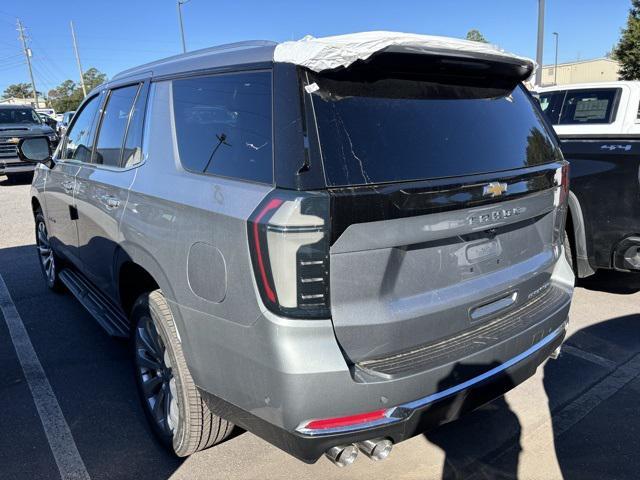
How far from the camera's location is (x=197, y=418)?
2.46 meters

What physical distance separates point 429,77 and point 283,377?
1382mm

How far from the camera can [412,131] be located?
2.16 metres

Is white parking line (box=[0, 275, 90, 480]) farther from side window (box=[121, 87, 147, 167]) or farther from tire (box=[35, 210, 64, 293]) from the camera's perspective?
side window (box=[121, 87, 147, 167])

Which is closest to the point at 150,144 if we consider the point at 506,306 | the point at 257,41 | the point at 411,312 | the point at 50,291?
the point at 257,41

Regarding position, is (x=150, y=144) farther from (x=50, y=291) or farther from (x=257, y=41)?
(x=50, y=291)

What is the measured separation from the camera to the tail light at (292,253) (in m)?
1.80

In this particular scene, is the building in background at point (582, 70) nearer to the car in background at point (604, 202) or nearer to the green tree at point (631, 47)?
the green tree at point (631, 47)

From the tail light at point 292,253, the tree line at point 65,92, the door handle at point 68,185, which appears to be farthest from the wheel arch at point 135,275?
the tree line at point 65,92

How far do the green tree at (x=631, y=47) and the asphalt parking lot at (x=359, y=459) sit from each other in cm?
2232

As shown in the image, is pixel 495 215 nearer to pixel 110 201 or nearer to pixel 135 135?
pixel 135 135

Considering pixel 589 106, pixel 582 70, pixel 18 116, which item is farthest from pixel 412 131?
pixel 582 70

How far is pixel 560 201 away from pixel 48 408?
3235 mm

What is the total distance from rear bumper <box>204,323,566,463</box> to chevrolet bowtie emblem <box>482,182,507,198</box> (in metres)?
0.73

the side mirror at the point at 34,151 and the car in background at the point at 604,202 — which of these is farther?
the side mirror at the point at 34,151
